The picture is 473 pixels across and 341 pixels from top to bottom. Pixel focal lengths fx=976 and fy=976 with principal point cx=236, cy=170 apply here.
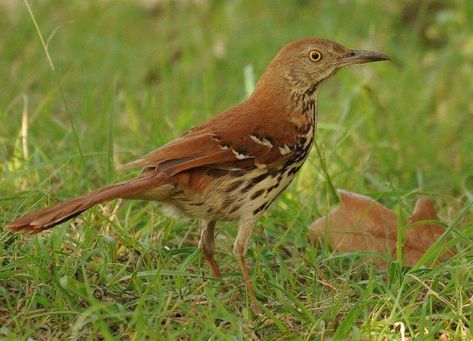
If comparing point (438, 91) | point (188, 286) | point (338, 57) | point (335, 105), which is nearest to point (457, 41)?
point (438, 91)

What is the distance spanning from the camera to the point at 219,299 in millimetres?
4293

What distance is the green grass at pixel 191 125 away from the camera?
4.03 metres

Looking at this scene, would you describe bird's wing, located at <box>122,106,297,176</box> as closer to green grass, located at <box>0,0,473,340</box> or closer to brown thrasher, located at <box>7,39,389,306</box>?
brown thrasher, located at <box>7,39,389,306</box>

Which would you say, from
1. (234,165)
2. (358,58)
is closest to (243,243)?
(234,165)

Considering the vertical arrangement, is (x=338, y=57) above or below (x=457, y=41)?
above

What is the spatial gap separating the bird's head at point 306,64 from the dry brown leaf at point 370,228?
599 mm

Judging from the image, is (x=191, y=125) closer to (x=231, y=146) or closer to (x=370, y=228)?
(x=370, y=228)

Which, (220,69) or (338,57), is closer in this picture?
(338,57)

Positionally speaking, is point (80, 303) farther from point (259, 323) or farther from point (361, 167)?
point (361, 167)

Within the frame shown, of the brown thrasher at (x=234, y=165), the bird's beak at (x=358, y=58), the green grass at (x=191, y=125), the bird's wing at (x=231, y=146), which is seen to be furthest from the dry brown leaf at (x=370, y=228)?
the bird's beak at (x=358, y=58)

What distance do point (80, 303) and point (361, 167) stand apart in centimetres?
239

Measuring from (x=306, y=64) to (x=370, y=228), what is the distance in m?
0.90

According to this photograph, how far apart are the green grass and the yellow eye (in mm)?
645

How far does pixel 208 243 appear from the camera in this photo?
184 inches
